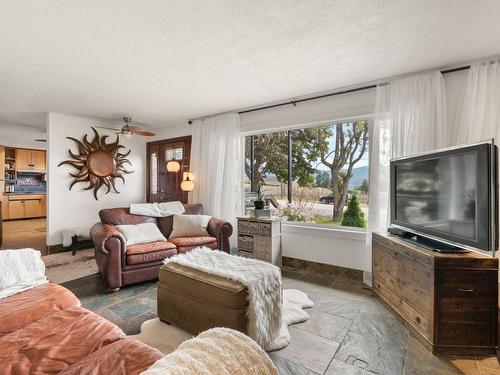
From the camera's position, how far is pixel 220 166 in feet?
14.3

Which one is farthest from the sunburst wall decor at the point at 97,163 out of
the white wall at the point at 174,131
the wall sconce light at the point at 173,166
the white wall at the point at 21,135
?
the white wall at the point at 21,135

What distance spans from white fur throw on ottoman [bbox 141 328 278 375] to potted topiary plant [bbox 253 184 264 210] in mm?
2940

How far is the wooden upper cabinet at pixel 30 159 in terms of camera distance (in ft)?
25.3

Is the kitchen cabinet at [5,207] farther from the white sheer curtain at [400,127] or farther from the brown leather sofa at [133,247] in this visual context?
the white sheer curtain at [400,127]

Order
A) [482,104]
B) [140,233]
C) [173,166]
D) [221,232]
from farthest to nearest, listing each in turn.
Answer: [173,166]
[221,232]
[140,233]
[482,104]

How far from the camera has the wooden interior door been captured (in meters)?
5.16

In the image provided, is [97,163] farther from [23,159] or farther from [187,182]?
[23,159]

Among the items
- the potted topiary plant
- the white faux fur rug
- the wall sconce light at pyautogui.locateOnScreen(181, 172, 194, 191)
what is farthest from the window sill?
the wall sconce light at pyautogui.locateOnScreen(181, 172, 194, 191)

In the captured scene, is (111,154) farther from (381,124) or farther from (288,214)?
(381,124)

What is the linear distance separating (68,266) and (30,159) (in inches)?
246

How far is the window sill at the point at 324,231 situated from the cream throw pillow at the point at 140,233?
183cm

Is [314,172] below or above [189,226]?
above

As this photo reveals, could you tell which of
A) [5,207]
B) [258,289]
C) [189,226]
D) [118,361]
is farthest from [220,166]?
[5,207]

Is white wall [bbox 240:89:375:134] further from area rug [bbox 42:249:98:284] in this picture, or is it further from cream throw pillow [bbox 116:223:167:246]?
area rug [bbox 42:249:98:284]
